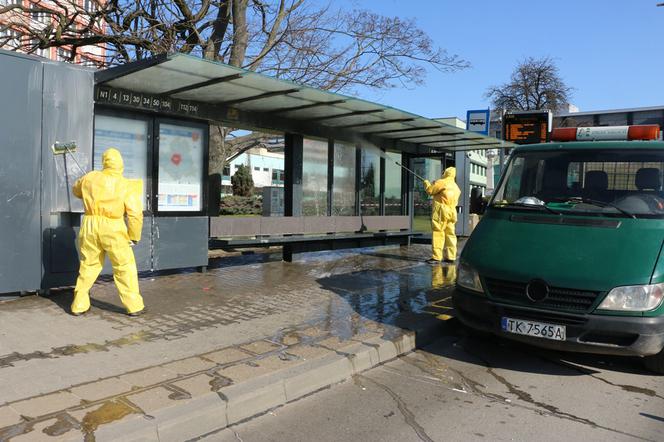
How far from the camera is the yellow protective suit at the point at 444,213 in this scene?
10.6 metres

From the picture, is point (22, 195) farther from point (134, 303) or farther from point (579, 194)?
point (579, 194)

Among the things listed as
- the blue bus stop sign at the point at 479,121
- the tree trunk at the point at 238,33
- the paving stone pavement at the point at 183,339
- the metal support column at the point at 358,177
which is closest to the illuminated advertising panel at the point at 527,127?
the blue bus stop sign at the point at 479,121

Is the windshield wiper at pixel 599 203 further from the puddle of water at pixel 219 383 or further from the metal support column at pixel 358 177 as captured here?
the metal support column at pixel 358 177

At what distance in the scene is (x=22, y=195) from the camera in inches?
249

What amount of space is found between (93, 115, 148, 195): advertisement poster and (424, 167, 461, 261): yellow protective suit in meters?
5.46

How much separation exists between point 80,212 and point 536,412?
225 inches

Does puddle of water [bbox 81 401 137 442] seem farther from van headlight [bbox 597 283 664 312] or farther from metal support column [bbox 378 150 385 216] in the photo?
metal support column [bbox 378 150 385 216]

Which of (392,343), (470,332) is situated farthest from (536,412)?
(470,332)

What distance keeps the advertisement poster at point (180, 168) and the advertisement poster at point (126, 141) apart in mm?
275

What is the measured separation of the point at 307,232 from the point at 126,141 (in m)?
3.96

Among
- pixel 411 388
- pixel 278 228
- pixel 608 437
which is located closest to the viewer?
pixel 608 437

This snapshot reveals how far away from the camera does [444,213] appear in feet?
34.8

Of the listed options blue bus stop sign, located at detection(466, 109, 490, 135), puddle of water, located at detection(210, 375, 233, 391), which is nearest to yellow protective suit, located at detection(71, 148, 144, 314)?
puddle of water, located at detection(210, 375, 233, 391)

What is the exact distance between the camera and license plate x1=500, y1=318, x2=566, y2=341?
441 centimetres
